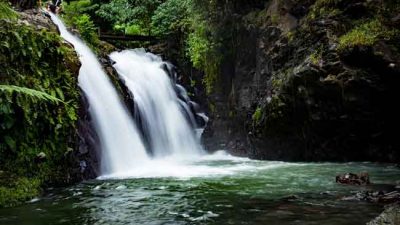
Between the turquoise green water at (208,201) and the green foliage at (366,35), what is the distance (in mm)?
3125

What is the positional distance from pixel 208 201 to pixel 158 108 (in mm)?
9990

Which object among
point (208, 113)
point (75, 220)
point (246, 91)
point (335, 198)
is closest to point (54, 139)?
point (75, 220)

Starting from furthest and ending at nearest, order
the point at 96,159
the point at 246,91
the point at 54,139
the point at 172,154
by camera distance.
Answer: the point at 172,154, the point at 246,91, the point at 96,159, the point at 54,139

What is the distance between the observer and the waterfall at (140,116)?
1205 centimetres

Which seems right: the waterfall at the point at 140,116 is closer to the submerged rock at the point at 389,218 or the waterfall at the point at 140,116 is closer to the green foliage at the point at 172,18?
the green foliage at the point at 172,18

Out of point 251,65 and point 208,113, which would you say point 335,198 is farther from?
point 208,113

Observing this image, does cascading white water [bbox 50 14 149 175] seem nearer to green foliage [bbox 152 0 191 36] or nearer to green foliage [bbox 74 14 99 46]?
green foliage [bbox 74 14 99 46]

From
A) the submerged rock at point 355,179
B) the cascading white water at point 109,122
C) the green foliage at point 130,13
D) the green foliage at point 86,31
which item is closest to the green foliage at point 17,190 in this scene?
the cascading white water at point 109,122

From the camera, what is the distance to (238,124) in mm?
15484

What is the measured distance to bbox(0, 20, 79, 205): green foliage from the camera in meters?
7.81

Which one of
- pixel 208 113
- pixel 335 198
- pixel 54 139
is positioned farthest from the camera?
pixel 208 113

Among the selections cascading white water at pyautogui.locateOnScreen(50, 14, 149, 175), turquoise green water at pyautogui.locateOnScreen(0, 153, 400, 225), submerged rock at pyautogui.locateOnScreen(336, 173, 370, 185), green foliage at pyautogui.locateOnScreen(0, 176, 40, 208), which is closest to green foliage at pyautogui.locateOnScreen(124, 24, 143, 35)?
cascading white water at pyautogui.locateOnScreen(50, 14, 149, 175)

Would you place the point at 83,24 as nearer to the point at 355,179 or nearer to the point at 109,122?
the point at 109,122

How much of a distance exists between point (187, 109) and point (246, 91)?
3773 mm
